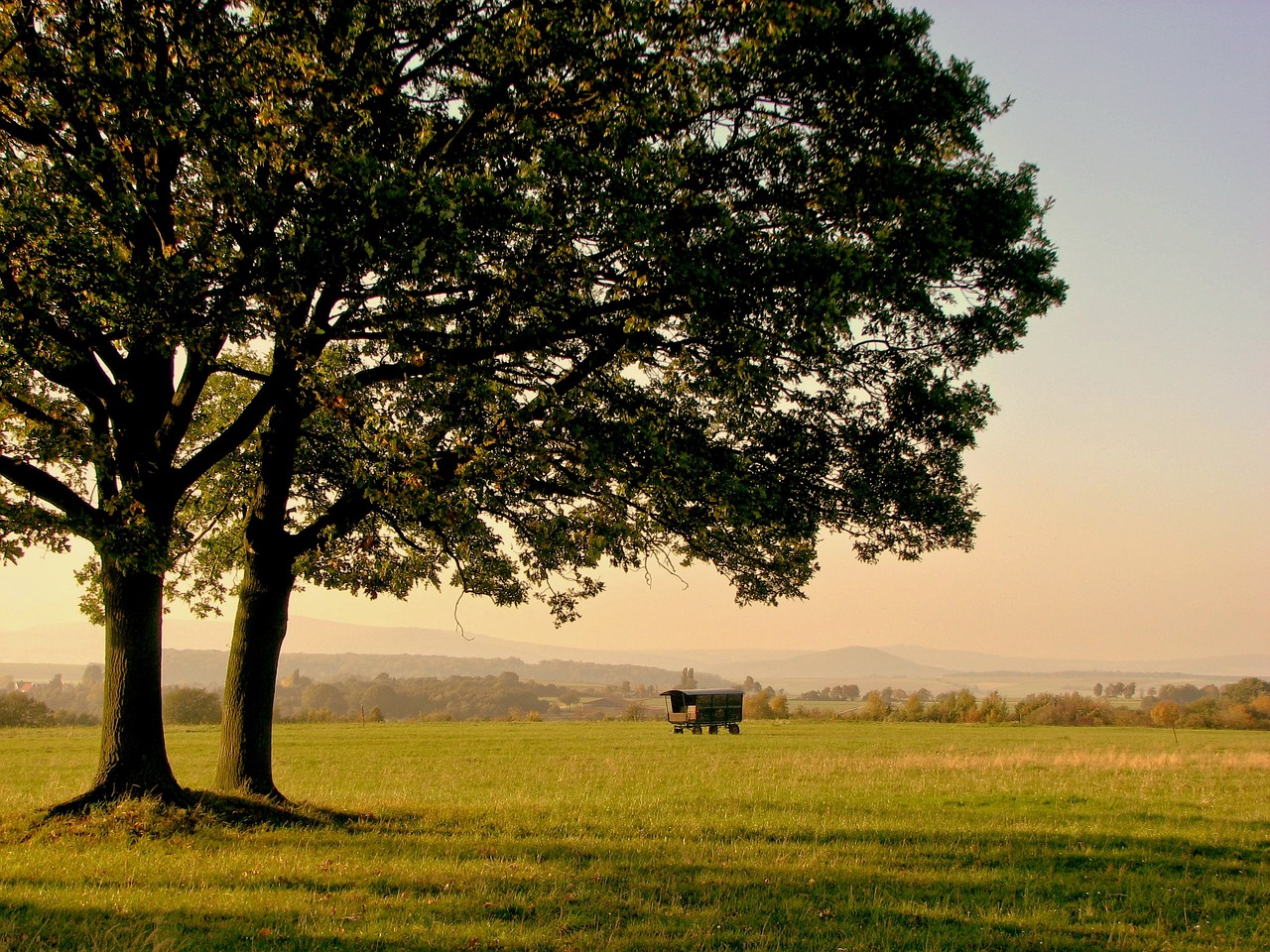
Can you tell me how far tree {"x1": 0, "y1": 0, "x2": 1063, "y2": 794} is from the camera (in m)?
11.4

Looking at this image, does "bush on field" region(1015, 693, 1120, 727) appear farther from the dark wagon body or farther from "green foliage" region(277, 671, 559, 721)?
"green foliage" region(277, 671, 559, 721)

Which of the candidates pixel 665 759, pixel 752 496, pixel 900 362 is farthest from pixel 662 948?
pixel 665 759

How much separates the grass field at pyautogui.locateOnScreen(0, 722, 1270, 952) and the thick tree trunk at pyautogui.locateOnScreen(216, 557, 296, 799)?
1.79m

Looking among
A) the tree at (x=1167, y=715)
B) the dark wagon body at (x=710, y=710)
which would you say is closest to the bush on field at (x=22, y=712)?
the dark wagon body at (x=710, y=710)

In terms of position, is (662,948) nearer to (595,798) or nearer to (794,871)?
(794,871)

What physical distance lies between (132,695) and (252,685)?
208 cm

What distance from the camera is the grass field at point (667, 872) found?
866cm

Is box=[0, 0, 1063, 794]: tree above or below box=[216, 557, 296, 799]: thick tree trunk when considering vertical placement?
above

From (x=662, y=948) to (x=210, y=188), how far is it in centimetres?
1152

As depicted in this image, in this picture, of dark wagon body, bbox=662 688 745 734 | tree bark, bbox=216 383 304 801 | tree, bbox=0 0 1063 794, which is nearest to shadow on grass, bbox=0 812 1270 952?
tree bark, bbox=216 383 304 801

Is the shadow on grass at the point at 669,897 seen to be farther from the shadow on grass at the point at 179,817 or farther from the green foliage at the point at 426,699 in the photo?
the green foliage at the point at 426,699

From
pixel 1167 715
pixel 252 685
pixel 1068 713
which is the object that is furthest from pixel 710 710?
pixel 1167 715

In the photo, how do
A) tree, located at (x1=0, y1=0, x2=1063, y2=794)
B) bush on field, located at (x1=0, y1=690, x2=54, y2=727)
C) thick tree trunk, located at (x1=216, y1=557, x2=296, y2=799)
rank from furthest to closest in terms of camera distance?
bush on field, located at (x1=0, y1=690, x2=54, y2=727)
thick tree trunk, located at (x1=216, y1=557, x2=296, y2=799)
tree, located at (x1=0, y1=0, x2=1063, y2=794)

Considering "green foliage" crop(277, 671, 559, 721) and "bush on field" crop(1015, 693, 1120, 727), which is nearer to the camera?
"bush on field" crop(1015, 693, 1120, 727)
